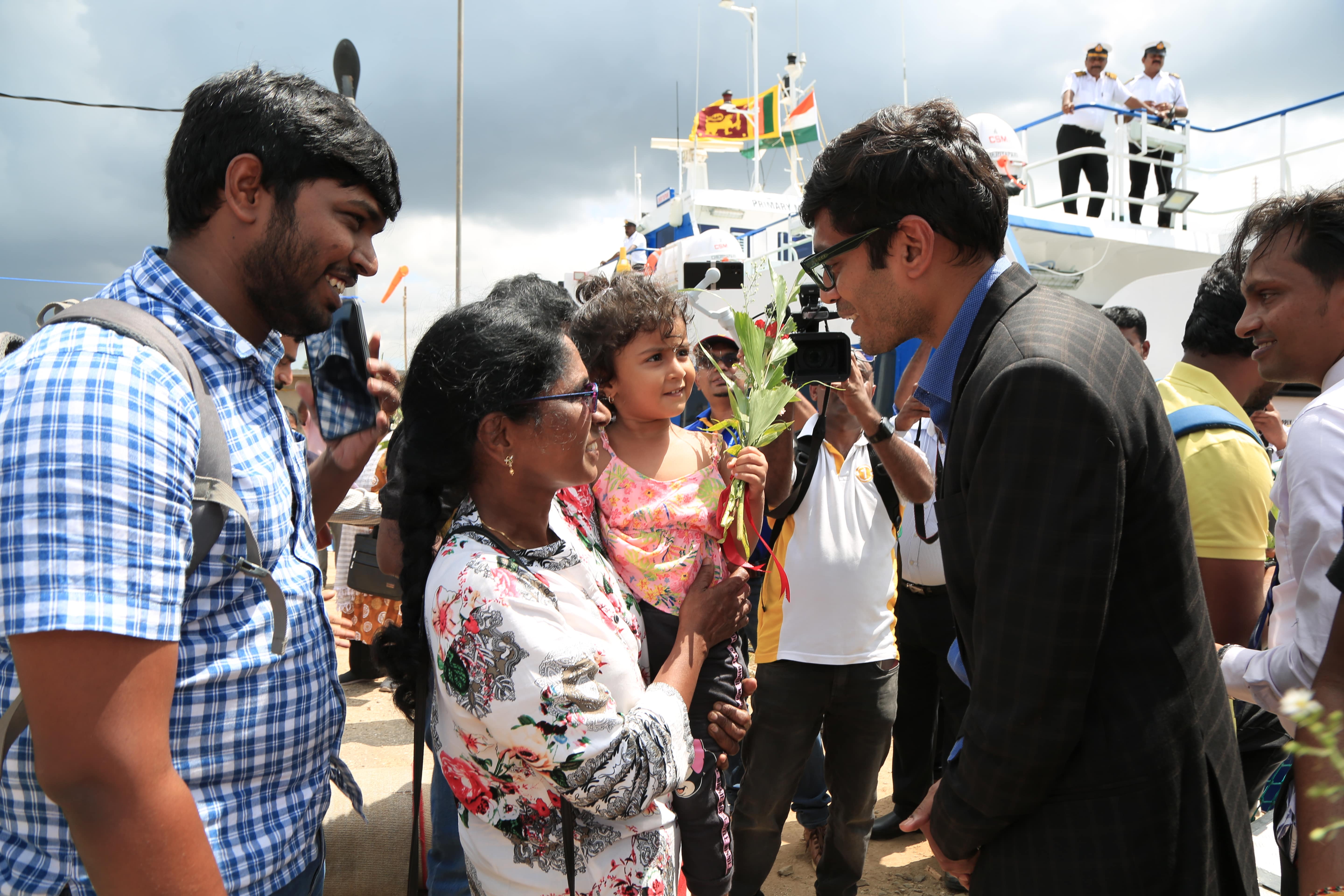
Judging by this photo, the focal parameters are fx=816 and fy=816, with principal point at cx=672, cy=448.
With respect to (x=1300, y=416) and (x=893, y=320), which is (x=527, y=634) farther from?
(x=1300, y=416)

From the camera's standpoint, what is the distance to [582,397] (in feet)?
6.24

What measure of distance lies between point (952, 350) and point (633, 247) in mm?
17859

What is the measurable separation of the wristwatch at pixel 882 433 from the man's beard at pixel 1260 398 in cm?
132

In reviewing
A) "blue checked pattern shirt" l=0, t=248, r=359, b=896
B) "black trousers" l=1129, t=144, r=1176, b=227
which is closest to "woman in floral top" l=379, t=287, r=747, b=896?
"blue checked pattern shirt" l=0, t=248, r=359, b=896

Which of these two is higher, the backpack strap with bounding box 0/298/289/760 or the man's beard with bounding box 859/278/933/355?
the man's beard with bounding box 859/278/933/355

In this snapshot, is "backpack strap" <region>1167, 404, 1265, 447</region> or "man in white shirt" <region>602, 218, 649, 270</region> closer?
"backpack strap" <region>1167, 404, 1265, 447</region>

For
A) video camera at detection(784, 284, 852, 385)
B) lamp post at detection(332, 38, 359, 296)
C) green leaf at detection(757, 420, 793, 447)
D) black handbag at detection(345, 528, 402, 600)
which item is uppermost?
lamp post at detection(332, 38, 359, 296)

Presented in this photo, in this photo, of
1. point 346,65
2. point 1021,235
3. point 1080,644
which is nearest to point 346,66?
point 346,65

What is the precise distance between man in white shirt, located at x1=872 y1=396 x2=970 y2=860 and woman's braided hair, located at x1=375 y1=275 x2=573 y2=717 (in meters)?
2.57

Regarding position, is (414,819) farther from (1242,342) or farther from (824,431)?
(1242,342)

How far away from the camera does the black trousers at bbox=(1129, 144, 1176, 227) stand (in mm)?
12141

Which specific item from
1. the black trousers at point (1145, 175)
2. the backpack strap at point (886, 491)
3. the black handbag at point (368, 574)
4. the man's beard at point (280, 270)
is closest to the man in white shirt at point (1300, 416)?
the backpack strap at point (886, 491)

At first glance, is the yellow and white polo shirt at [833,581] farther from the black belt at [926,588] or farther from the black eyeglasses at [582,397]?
the black eyeglasses at [582,397]

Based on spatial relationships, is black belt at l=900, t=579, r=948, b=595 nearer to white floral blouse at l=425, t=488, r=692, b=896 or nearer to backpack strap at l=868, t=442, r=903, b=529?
backpack strap at l=868, t=442, r=903, b=529
